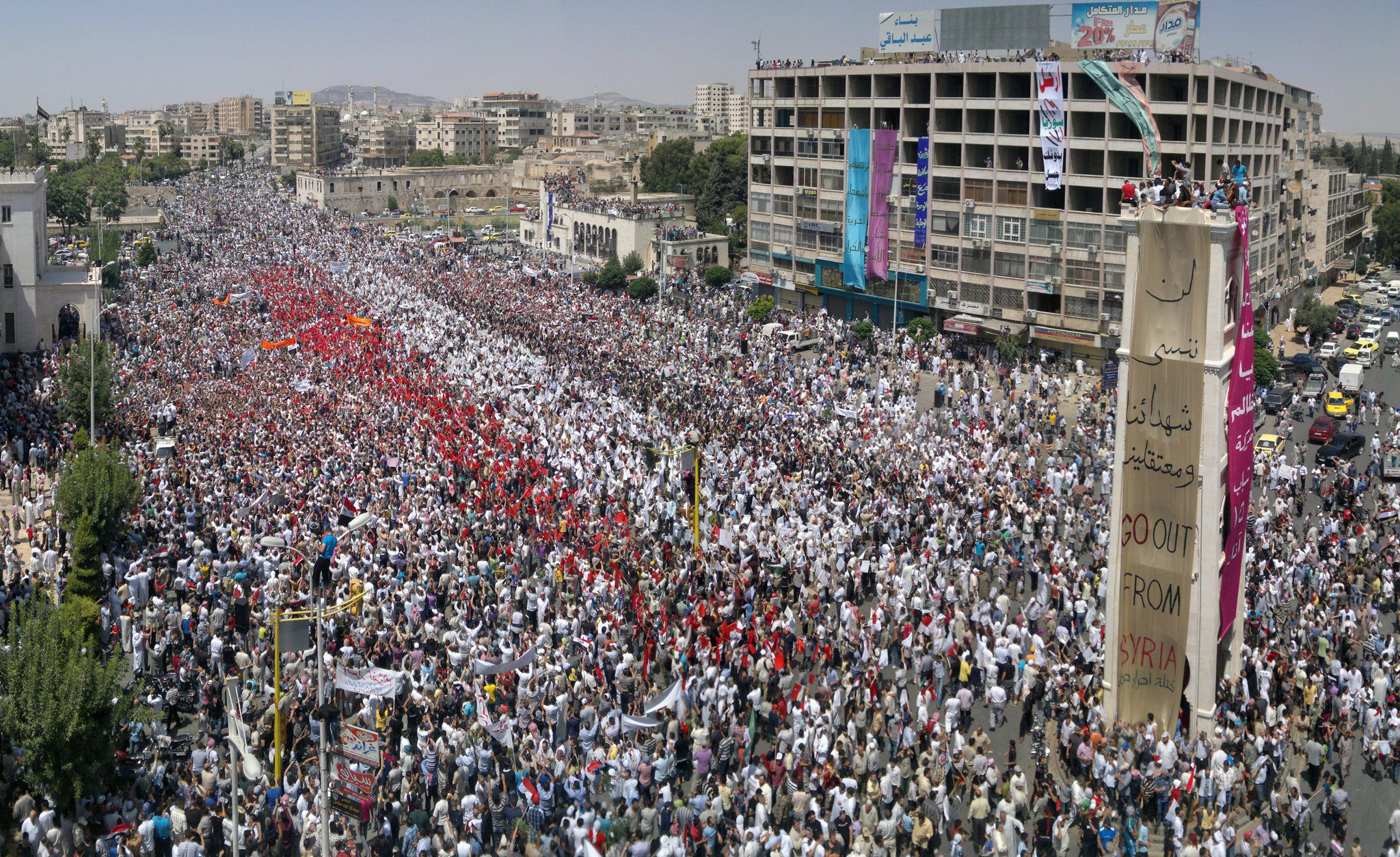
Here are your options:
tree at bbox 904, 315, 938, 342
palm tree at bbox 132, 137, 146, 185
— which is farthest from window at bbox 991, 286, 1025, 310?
palm tree at bbox 132, 137, 146, 185

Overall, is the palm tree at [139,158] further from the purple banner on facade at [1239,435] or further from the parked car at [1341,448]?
the purple banner on facade at [1239,435]

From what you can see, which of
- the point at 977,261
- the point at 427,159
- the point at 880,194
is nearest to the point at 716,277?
the point at 880,194

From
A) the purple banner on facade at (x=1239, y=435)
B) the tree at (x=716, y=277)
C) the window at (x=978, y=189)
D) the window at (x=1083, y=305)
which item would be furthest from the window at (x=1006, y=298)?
the purple banner on facade at (x=1239, y=435)

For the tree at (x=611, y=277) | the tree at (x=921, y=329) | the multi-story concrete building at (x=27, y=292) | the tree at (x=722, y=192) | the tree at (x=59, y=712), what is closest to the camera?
the tree at (x=59, y=712)

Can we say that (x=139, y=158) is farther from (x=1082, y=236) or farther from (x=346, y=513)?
(x=346, y=513)

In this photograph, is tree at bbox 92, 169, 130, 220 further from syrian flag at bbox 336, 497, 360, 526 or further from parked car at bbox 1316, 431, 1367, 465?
parked car at bbox 1316, 431, 1367, 465
